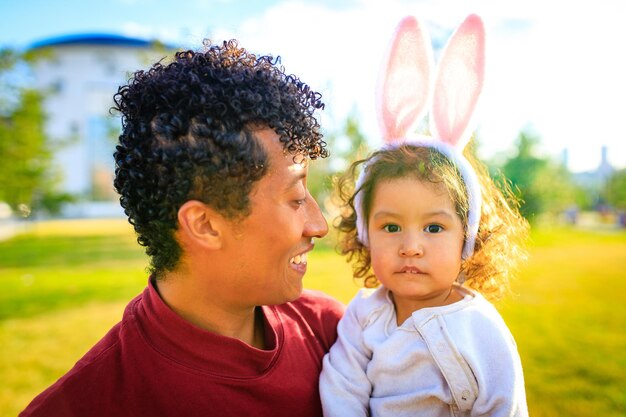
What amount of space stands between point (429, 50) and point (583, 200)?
5403cm

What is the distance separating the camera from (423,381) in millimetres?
1942

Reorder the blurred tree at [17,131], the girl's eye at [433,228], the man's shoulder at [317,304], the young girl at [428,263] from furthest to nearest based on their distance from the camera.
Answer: the blurred tree at [17,131]
the man's shoulder at [317,304]
the girl's eye at [433,228]
the young girl at [428,263]

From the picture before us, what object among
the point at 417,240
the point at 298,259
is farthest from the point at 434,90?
the point at 298,259

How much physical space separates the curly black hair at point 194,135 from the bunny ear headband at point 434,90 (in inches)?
19.4

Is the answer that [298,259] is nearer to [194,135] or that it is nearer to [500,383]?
[194,135]

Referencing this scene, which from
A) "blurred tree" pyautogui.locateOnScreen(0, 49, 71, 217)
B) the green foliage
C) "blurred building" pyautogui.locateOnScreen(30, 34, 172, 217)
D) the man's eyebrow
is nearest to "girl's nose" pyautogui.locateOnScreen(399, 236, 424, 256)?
the man's eyebrow

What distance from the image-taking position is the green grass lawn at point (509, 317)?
469cm

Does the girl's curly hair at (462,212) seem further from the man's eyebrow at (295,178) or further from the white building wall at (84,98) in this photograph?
the white building wall at (84,98)

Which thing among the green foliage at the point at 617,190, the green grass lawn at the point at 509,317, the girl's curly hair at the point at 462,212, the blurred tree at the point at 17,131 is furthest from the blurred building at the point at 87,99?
the girl's curly hair at the point at 462,212

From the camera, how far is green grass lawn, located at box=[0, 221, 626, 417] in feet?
15.4

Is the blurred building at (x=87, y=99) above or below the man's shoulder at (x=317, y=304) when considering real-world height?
above

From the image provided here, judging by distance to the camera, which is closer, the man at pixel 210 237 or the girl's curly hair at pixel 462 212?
the man at pixel 210 237

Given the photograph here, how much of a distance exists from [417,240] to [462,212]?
0.25 metres

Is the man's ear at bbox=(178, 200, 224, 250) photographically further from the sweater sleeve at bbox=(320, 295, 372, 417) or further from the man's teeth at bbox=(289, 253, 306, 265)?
the sweater sleeve at bbox=(320, 295, 372, 417)
